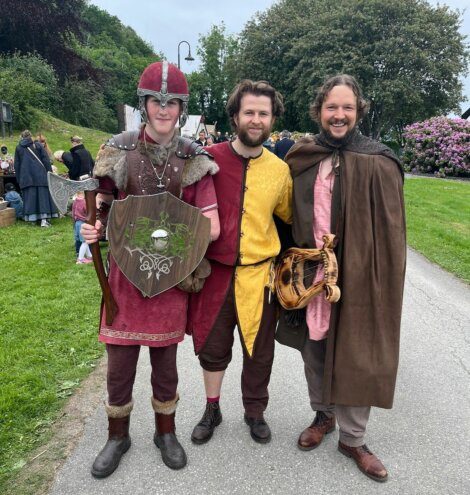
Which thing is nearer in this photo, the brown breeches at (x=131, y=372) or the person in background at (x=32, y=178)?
the brown breeches at (x=131, y=372)

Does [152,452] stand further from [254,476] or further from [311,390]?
[311,390]

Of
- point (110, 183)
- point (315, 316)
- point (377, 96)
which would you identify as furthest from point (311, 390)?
point (377, 96)

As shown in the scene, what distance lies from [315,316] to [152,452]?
1.15 meters

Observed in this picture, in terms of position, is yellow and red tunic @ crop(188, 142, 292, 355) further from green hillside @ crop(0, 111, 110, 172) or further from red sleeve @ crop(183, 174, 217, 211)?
green hillside @ crop(0, 111, 110, 172)

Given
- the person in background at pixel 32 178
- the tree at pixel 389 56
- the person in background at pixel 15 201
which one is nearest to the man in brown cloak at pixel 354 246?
the person in background at pixel 32 178

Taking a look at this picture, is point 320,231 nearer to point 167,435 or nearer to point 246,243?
point 246,243

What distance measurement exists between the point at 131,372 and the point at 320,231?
123 centimetres

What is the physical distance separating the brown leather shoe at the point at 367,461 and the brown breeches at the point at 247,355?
0.53 meters

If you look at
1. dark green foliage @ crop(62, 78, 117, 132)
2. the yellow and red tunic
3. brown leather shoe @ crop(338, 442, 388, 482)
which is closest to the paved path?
brown leather shoe @ crop(338, 442, 388, 482)

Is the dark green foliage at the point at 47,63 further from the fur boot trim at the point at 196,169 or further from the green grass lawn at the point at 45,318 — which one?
the fur boot trim at the point at 196,169

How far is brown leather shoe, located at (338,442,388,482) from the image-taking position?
88.0 inches

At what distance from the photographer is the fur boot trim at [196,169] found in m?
2.12

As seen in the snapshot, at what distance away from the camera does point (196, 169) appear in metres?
2.14

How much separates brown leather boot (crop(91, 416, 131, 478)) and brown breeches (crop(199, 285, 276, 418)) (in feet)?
1.81
